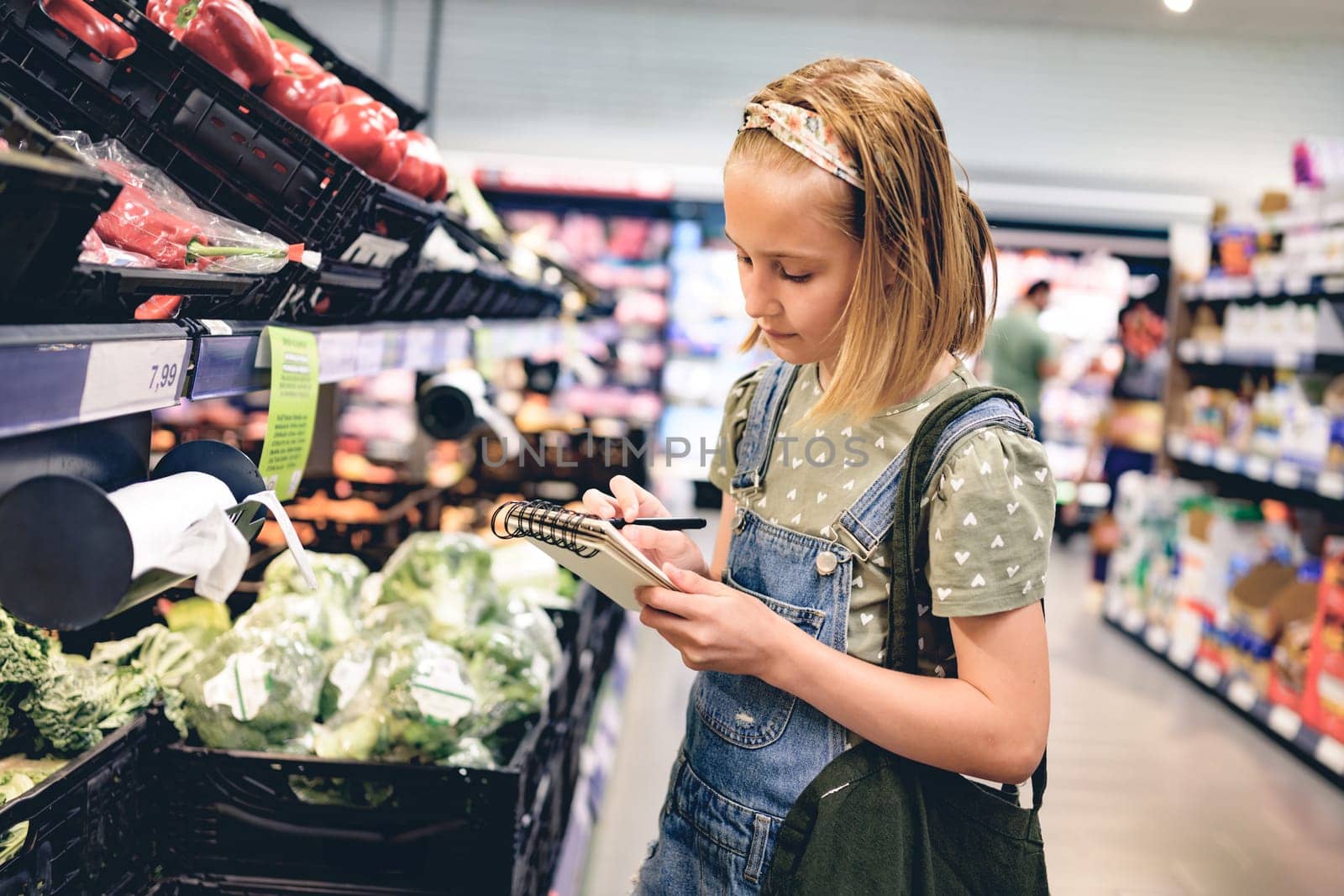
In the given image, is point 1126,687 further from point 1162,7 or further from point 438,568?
point 1162,7

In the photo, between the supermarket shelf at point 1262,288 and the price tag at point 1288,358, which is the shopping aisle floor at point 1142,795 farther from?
the supermarket shelf at point 1262,288

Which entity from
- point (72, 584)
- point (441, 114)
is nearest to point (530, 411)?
point (441, 114)

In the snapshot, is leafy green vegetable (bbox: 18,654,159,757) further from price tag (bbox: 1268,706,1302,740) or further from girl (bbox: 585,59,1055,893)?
price tag (bbox: 1268,706,1302,740)

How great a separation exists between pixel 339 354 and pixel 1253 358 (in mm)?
4320

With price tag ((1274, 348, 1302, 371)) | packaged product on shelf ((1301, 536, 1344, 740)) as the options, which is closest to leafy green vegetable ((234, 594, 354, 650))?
packaged product on shelf ((1301, 536, 1344, 740))

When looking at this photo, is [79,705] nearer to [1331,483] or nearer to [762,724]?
[762,724]

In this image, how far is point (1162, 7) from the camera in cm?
662

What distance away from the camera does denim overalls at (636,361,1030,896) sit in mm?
1059

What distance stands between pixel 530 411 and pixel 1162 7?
4960 mm

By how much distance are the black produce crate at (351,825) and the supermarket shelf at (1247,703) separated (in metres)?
3.18

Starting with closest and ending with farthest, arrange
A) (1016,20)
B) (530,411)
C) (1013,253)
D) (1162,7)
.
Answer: (530,411), (1162,7), (1016,20), (1013,253)

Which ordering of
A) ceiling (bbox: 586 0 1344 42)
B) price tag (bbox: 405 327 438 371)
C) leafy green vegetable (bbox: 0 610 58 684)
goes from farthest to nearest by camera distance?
ceiling (bbox: 586 0 1344 42)
price tag (bbox: 405 327 438 371)
leafy green vegetable (bbox: 0 610 58 684)

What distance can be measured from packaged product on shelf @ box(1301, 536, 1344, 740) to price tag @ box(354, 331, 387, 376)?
331cm

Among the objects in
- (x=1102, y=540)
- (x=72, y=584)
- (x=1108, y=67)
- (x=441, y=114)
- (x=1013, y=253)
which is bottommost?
(x=1102, y=540)
